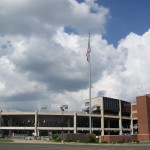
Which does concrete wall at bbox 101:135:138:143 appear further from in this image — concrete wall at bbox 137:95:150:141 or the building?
the building

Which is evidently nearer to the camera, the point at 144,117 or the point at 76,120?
the point at 144,117

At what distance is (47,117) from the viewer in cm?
14338

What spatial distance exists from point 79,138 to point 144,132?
27.9m

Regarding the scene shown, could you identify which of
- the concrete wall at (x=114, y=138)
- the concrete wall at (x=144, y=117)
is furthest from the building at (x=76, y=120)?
the concrete wall at (x=114, y=138)

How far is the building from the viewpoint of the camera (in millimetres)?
141125

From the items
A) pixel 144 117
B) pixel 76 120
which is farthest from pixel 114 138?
pixel 76 120

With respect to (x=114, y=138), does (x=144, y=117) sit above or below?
above

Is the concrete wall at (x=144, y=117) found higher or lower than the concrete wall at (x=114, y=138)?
higher

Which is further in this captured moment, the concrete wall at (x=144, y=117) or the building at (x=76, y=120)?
the building at (x=76, y=120)

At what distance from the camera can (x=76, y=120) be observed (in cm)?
14762

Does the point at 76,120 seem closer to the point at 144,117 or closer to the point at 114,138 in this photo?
the point at 144,117

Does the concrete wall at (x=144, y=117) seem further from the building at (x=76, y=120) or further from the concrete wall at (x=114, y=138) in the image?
the building at (x=76, y=120)

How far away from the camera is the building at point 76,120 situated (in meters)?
141

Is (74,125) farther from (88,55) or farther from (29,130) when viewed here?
(88,55)
